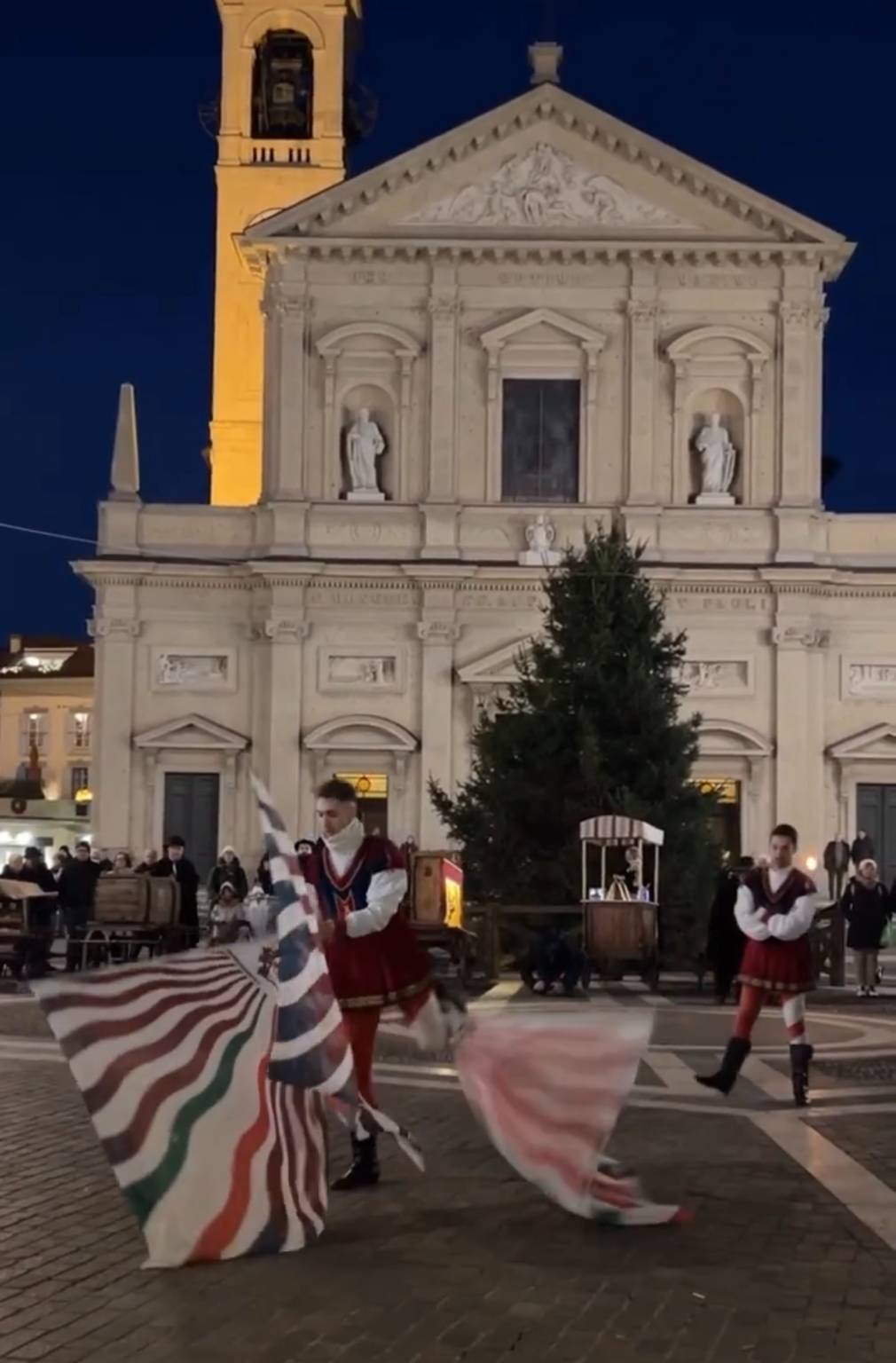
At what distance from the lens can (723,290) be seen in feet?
135

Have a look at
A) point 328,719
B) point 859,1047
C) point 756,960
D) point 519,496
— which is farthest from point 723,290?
point 756,960

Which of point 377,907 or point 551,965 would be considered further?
point 551,965

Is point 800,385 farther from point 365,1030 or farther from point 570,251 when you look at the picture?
point 365,1030

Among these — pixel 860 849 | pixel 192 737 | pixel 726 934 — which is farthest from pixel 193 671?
pixel 726 934

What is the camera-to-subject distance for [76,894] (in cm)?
2664

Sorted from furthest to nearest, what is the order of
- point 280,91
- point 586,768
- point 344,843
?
point 280,91 < point 586,768 < point 344,843

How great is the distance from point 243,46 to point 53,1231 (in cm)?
4404

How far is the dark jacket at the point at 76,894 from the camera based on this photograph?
26.6 meters

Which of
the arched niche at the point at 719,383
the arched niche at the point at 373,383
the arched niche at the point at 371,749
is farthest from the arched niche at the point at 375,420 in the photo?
the arched niche at the point at 719,383

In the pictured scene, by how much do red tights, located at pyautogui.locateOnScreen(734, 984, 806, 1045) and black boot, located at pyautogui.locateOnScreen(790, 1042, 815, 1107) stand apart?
0.05 meters

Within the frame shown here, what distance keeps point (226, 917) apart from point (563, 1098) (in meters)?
16.5

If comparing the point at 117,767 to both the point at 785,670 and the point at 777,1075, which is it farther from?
the point at 777,1075

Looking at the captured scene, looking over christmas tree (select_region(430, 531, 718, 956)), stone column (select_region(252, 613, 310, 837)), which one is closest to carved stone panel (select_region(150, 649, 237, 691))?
stone column (select_region(252, 613, 310, 837))

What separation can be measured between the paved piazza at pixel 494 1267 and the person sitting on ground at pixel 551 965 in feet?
35.6
